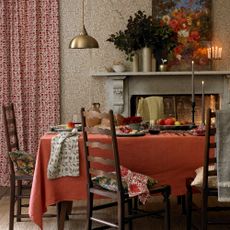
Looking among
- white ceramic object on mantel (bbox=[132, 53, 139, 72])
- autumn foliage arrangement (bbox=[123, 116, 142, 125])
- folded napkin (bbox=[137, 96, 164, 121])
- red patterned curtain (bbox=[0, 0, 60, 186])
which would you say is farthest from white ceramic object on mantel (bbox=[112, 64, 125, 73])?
autumn foliage arrangement (bbox=[123, 116, 142, 125])

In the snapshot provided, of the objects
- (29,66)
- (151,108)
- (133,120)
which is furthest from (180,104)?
(133,120)

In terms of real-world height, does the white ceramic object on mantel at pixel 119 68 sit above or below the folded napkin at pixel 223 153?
above

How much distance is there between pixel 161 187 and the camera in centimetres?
380

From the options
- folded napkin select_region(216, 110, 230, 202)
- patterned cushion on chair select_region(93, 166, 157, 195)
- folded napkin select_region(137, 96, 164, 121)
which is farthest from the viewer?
folded napkin select_region(137, 96, 164, 121)

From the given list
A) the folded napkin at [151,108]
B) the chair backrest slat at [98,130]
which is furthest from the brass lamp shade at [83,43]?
the chair backrest slat at [98,130]

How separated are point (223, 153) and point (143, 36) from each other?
328cm

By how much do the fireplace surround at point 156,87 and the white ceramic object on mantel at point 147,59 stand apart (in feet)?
0.36

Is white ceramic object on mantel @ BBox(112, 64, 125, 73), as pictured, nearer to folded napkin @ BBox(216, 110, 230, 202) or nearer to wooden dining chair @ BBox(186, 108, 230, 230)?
wooden dining chair @ BBox(186, 108, 230, 230)

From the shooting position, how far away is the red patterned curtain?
6.53 metres

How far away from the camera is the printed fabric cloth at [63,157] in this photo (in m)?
3.99

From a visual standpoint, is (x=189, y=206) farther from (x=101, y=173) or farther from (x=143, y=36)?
(x=143, y=36)

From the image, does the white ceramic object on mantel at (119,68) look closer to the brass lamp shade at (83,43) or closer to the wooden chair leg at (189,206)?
the brass lamp shade at (83,43)

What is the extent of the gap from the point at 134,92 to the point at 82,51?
79 cm

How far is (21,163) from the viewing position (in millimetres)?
4523
